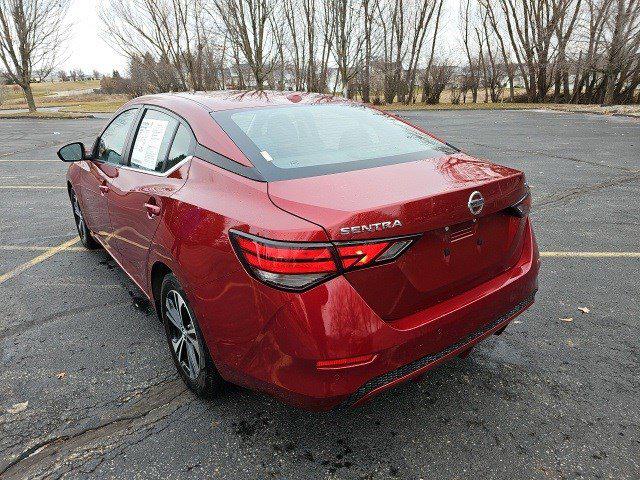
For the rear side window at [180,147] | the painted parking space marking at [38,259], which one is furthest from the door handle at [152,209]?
the painted parking space marking at [38,259]

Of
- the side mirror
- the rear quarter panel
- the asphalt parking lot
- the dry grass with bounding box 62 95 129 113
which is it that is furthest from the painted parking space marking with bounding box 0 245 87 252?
the dry grass with bounding box 62 95 129 113

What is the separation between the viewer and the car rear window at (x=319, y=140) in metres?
2.25

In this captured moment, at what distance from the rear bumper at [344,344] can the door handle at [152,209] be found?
35.6 inches

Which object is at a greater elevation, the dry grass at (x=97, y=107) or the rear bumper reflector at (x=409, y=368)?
the dry grass at (x=97, y=107)

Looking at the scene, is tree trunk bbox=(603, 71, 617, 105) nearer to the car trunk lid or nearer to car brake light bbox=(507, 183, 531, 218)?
car brake light bbox=(507, 183, 531, 218)

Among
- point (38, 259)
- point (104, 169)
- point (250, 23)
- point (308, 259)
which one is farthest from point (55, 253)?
point (250, 23)

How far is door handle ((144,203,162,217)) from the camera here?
2492 mm

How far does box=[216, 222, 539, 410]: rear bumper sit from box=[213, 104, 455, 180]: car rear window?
0.65m

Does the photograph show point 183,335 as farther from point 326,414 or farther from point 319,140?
point 319,140

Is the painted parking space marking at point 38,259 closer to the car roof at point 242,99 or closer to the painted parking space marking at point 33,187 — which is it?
the car roof at point 242,99

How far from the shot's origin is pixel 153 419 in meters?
2.42

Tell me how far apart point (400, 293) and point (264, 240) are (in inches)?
22.8

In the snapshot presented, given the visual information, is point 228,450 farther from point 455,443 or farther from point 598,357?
point 598,357

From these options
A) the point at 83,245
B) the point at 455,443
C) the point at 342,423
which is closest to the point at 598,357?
the point at 455,443
